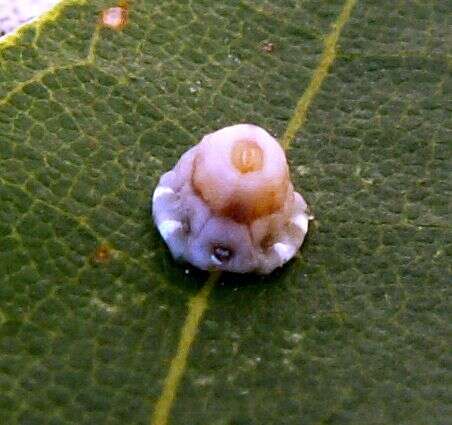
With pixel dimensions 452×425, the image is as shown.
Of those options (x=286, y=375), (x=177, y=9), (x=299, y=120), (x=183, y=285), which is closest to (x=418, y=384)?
(x=286, y=375)

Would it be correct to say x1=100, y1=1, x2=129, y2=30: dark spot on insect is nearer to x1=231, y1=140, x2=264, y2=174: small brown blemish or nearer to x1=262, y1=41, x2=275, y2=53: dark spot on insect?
x1=262, y1=41, x2=275, y2=53: dark spot on insect

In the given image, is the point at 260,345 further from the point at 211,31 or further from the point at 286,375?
the point at 211,31

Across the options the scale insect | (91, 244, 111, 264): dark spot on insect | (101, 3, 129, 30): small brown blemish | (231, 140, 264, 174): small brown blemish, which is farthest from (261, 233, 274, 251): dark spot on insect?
(101, 3, 129, 30): small brown blemish

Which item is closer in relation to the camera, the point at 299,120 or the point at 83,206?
the point at 83,206

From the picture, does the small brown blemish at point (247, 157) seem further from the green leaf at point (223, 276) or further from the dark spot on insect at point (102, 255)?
the dark spot on insect at point (102, 255)

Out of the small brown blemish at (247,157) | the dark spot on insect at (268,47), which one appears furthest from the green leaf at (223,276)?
the small brown blemish at (247,157)

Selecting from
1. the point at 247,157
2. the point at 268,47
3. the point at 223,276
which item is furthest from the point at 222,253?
the point at 268,47

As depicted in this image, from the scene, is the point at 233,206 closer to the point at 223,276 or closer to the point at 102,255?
the point at 223,276
